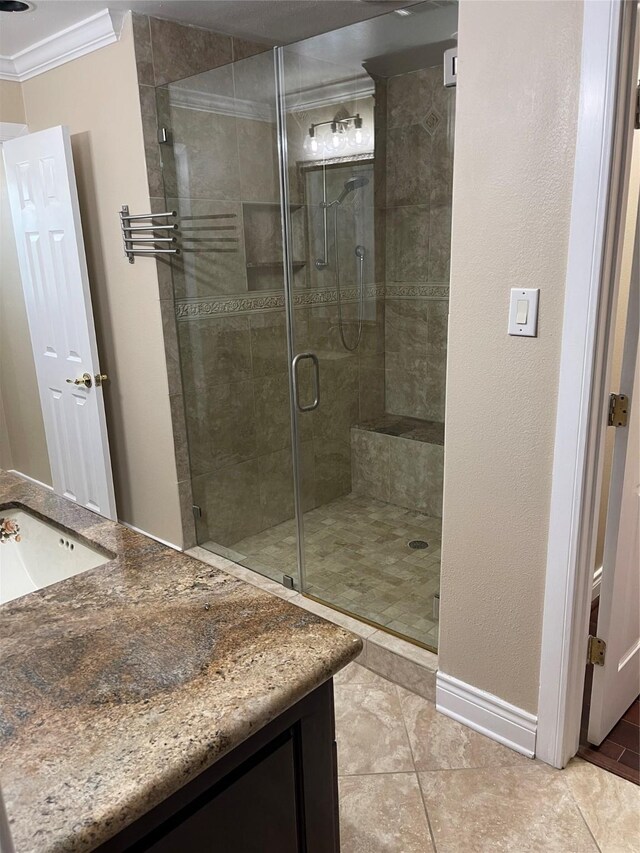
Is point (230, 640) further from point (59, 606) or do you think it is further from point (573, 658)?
point (573, 658)

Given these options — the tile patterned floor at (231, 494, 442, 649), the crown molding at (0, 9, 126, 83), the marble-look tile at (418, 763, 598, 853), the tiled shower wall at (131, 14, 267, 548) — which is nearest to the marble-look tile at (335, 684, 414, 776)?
the marble-look tile at (418, 763, 598, 853)

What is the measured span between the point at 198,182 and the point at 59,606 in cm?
226

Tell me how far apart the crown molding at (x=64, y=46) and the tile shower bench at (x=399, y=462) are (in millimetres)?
2026

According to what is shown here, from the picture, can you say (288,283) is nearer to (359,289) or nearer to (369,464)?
(359,289)

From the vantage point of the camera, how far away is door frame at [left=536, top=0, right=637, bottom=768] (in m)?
1.46

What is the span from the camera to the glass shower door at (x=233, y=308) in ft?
9.05

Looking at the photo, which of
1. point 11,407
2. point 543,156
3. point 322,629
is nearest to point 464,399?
point 543,156

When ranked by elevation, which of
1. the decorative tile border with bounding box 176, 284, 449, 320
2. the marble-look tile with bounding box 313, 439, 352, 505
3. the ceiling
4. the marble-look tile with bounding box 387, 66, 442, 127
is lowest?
the marble-look tile with bounding box 313, 439, 352, 505

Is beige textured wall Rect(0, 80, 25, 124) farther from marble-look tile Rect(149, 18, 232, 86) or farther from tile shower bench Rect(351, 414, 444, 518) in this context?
tile shower bench Rect(351, 414, 444, 518)

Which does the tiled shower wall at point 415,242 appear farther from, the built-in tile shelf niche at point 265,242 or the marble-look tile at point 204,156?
the marble-look tile at point 204,156

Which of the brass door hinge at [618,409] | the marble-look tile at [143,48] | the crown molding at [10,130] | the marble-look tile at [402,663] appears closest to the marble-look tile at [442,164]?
the brass door hinge at [618,409]

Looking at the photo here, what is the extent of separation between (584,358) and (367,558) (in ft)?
4.98

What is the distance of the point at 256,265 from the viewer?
114 inches

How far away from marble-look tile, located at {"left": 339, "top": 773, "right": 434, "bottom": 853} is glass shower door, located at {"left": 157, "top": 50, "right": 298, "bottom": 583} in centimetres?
111
